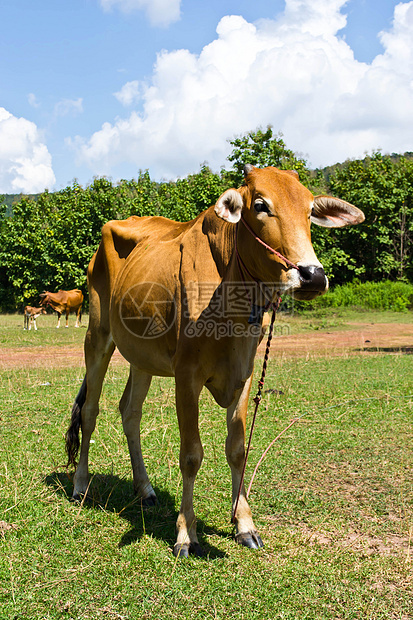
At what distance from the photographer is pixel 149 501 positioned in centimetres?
449

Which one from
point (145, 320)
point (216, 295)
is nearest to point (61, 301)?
point (145, 320)

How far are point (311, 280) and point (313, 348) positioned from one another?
12180mm

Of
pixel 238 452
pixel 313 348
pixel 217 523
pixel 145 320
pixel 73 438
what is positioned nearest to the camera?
pixel 238 452

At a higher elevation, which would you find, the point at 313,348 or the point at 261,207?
the point at 261,207

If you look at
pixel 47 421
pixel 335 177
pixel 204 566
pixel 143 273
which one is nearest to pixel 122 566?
pixel 204 566

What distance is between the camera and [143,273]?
174 inches

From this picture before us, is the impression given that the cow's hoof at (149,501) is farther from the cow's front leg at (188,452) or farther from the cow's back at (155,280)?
the cow's back at (155,280)

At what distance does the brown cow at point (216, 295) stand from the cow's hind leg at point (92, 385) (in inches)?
1.7

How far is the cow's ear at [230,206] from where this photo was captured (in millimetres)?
3184

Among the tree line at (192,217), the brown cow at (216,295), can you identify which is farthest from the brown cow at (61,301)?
the brown cow at (216,295)

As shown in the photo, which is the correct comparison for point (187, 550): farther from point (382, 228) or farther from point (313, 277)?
point (382, 228)

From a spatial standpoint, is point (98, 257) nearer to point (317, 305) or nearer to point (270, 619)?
point (270, 619)

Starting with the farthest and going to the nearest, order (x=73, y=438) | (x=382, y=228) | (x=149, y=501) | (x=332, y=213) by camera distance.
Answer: (x=382, y=228), (x=73, y=438), (x=149, y=501), (x=332, y=213)

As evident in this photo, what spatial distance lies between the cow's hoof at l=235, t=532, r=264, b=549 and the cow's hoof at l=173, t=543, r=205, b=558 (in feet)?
0.97
